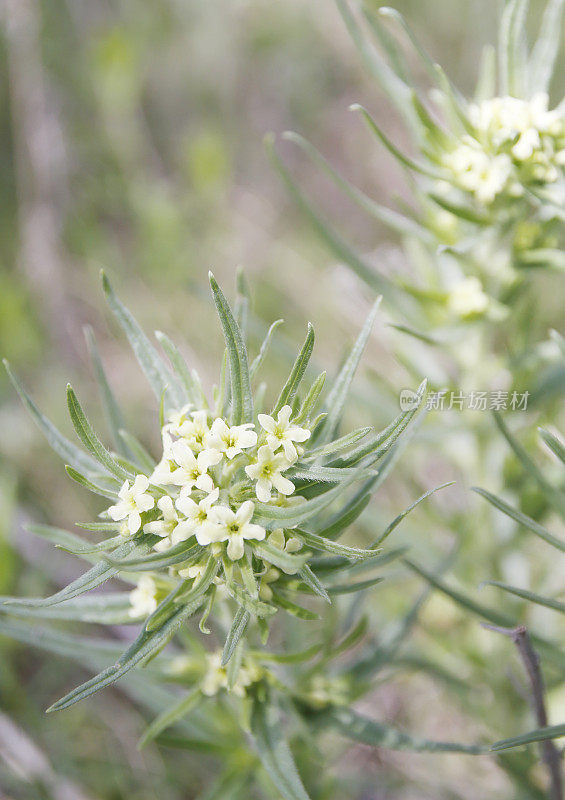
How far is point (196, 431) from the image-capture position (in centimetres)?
162

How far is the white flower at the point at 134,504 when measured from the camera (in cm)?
154

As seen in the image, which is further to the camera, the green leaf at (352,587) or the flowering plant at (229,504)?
the green leaf at (352,587)

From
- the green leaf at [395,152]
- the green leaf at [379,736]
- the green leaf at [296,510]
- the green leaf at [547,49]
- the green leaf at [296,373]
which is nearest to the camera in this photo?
the green leaf at [296,510]

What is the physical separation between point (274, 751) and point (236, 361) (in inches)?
39.0

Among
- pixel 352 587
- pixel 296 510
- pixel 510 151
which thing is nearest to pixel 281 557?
pixel 296 510

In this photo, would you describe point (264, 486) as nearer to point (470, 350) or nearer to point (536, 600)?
point (536, 600)

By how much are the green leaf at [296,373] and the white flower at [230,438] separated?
0.10 m

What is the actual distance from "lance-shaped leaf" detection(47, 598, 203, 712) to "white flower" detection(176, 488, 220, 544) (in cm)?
17

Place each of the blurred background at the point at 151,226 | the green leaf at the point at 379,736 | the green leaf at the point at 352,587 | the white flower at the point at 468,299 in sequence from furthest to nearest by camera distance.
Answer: the blurred background at the point at 151,226 → the white flower at the point at 468,299 → the green leaf at the point at 379,736 → the green leaf at the point at 352,587

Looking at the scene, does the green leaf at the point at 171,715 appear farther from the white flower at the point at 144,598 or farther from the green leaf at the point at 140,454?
the green leaf at the point at 140,454

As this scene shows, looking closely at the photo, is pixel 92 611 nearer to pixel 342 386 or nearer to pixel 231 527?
pixel 231 527

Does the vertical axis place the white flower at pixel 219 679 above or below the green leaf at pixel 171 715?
below

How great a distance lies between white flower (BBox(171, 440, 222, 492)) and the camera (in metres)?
1.54

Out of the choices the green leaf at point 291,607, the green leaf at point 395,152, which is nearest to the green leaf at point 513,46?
the green leaf at point 395,152
